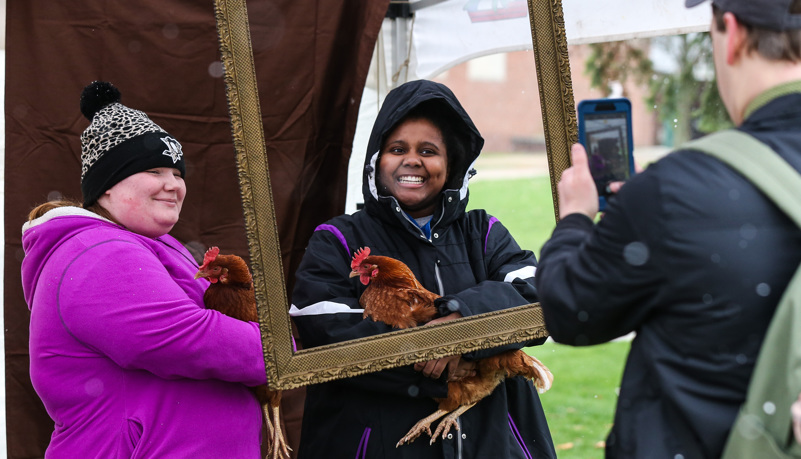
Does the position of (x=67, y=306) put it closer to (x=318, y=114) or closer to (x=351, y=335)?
(x=351, y=335)

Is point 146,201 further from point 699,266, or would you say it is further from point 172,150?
point 699,266

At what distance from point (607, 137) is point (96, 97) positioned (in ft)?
5.16

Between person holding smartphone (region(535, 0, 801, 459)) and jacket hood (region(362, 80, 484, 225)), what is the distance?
1019 mm

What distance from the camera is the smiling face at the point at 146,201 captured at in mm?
2188

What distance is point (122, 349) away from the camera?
1.99 metres

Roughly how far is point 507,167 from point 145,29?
1.57 metres

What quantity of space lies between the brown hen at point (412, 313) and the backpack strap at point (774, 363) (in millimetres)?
1075

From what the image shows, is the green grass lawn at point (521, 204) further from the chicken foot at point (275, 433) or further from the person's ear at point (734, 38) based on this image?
the person's ear at point (734, 38)

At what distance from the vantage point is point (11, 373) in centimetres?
289

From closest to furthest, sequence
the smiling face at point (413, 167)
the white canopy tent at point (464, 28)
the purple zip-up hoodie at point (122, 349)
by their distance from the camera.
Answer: the purple zip-up hoodie at point (122, 349)
the smiling face at point (413, 167)
the white canopy tent at point (464, 28)

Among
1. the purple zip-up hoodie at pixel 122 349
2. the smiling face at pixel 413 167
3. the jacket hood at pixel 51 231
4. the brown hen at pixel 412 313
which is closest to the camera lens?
the purple zip-up hoodie at pixel 122 349

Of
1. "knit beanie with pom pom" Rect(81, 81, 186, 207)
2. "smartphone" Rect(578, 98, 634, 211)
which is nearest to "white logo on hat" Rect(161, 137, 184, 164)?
"knit beanie with pom pom" Rect(81, 81, 186, 207)

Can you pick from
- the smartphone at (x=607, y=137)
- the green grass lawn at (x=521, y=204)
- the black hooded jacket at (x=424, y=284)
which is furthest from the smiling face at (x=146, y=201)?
the smartphone at (x=607, y=137)

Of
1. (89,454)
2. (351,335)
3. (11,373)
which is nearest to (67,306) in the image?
(89,454)
